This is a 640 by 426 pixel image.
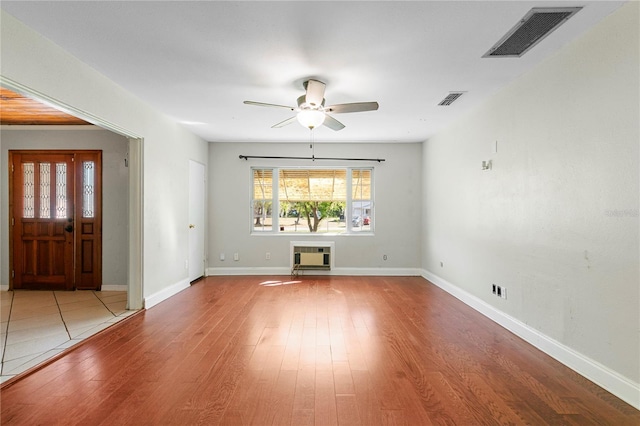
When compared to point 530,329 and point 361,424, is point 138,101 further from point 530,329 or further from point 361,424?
point 530,329

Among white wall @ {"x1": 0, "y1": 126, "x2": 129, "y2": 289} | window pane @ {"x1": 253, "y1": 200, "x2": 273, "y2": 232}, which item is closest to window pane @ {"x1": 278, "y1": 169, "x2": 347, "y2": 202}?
window pane @ {"x1": 253, "y1": 200, "x2": 273, "y2": 232}

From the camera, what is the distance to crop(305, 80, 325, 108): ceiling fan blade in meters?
3.43

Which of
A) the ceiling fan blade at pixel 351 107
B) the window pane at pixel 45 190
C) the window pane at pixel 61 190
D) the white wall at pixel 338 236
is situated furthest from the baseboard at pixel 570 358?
the window pane at pixel 45 190

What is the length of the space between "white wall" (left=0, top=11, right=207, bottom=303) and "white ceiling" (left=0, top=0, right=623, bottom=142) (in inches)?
4.9

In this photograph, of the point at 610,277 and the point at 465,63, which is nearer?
the point at 610,277

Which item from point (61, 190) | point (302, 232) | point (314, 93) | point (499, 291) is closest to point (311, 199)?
point (302, 232)

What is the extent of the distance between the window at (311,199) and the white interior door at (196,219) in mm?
1018

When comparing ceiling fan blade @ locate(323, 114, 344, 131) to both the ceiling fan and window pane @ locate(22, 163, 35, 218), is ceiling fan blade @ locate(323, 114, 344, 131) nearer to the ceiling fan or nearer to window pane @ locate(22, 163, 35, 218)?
the ceiling fan

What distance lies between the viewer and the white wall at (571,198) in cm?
232

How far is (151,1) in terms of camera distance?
2.29 meters

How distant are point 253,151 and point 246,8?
4641 millimetres

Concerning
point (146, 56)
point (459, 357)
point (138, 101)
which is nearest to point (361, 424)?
point (459, 357)

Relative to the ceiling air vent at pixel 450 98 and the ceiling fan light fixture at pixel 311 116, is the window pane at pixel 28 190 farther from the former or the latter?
the ceiling air vent at pixel 450 98

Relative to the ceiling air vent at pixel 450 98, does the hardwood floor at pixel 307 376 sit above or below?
below
